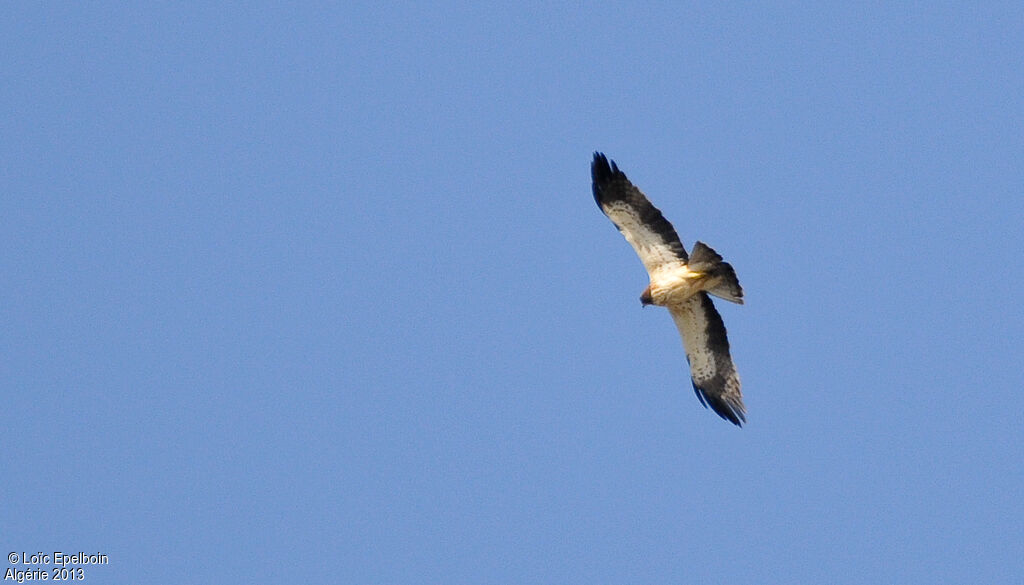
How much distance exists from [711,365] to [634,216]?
2.50 m

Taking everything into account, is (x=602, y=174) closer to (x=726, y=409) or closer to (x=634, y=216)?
(x=634, y=216)

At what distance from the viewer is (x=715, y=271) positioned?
50.4ft

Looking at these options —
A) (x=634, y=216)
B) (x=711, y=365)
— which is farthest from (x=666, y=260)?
(x=711, y=365)

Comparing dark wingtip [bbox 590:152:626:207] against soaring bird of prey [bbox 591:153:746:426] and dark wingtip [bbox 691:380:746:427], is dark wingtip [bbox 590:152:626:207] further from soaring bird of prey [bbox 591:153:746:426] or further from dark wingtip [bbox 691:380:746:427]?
dark wingtip [bbox 691:380:746:427]

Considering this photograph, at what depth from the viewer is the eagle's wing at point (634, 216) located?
15.7 metres

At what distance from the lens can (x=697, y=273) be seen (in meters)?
15.5

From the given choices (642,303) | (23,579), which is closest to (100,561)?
(23,579)

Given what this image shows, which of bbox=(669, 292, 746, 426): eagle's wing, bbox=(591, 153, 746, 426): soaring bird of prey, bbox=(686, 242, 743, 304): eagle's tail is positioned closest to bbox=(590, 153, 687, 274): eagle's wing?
bbox=(591, 153, 746, 426): soaring bird of prey

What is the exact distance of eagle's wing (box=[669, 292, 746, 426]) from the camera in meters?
Answer: 16.7

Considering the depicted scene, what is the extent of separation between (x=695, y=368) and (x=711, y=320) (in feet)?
2.85

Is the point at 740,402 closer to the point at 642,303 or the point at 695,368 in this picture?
the point at 695,368

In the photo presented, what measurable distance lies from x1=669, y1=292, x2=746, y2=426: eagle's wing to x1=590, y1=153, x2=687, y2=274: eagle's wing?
105 cm

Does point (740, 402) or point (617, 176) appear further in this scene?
point (740, 402)

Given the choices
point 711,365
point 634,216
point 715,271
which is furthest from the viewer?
point 711,365
